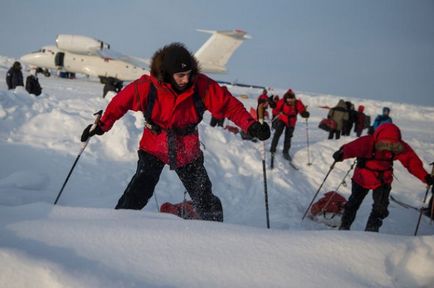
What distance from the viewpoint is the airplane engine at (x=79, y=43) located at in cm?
2742

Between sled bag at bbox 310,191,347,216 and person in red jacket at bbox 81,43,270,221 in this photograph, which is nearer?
person in red jacket at bbox 81,43,270,221

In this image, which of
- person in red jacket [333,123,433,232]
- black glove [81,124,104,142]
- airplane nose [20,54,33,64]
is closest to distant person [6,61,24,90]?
black glove [81,124,104,142]

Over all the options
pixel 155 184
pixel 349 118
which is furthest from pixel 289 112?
pixel 155 184

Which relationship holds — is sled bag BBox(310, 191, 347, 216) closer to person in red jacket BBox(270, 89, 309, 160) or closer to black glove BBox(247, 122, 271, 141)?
black glove BBox(247, 122, 271, 141)

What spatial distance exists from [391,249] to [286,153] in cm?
865

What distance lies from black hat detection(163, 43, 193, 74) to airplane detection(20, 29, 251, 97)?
83.3ft

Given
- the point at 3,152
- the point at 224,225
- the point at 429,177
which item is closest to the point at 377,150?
the point at 429,177

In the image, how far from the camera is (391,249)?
221 centimetres

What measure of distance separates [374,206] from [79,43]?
2701 centimetres

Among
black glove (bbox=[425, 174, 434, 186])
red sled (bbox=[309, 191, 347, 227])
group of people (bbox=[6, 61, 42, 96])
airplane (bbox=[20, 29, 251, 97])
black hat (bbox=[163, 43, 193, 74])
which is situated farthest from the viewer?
airplane (bbox=[20, 29, 251, 97])

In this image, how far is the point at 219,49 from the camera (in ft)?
94.9

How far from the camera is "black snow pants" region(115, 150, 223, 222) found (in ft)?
12.3

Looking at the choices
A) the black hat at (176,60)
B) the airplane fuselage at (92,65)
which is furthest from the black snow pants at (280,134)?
the airplane fuselage at (92,65)

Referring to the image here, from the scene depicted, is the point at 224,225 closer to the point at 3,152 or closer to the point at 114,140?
the point at 3,152
